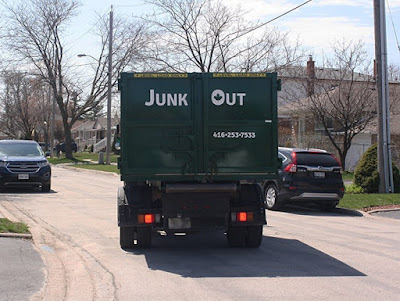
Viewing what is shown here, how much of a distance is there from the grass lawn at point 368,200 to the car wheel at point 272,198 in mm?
1913

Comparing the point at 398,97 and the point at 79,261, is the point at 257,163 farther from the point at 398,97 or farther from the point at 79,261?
the point at 398,97

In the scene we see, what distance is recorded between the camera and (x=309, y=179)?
1514 centimetres

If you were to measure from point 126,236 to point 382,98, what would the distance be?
12.4 metres

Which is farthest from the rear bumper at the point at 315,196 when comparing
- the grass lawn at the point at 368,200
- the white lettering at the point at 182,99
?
the white lettering at the point at 182,99

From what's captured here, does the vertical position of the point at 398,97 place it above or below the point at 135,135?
above

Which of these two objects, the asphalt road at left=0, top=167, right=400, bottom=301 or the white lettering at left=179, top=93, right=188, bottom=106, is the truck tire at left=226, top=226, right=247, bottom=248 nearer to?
the asphalt road at left=0, top=167, right=400, bottom=301

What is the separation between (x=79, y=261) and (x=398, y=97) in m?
30.6

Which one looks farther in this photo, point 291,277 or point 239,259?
point 239,259

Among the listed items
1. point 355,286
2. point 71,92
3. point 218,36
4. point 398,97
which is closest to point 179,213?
point 355,286

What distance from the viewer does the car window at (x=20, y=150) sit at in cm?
2027

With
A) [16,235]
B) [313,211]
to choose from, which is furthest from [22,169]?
[16,235]

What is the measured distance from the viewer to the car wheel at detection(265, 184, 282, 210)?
15523 millimetres

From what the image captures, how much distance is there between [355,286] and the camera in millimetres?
6945

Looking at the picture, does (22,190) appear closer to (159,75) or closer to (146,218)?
(146,218)
